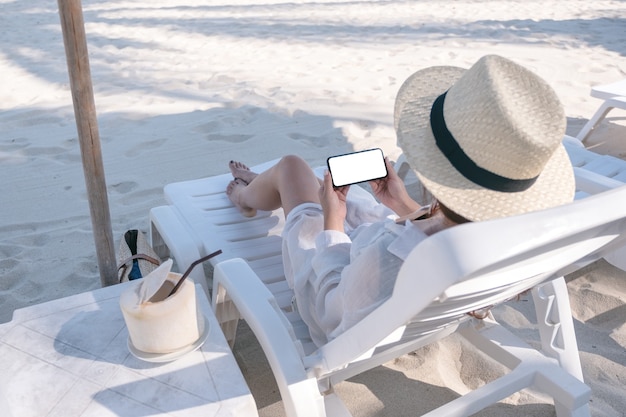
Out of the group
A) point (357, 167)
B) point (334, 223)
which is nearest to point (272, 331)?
point (334, 223)

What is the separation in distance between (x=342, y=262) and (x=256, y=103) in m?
3.32

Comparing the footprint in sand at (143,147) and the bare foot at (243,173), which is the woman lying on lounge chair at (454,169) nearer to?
the bare foot at (243,173)

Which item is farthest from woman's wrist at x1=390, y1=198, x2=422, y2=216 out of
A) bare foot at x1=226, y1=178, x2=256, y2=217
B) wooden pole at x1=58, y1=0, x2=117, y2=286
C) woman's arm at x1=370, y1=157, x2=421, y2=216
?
wooden pole at x1=58, y1=0, x2=117, y2=286

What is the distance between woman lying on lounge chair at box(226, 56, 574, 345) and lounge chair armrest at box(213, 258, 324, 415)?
0.49ft

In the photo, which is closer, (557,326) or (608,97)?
(557,326)

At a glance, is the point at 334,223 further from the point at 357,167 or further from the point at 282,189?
the point at 282,189

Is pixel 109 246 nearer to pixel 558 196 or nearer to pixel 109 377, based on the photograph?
pixel 109 377

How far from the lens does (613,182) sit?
2.76 metres

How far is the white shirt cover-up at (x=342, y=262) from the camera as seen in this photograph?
1647 millimetres

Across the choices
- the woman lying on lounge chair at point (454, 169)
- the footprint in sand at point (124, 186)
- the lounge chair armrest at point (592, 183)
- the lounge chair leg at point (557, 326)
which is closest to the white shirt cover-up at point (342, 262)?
the woman lying on lounge chair at point (454, 169)

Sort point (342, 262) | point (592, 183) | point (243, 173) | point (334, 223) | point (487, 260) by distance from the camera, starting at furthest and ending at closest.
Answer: point (243, 173), point (592, 183), point (334, 223), point (342, 262), point (487, 260)

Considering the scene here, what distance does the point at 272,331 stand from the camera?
178 cm

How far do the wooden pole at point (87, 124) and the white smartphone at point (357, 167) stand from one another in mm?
769

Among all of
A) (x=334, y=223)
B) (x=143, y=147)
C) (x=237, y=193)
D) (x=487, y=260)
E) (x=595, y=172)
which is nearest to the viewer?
(x=487, y=260)
